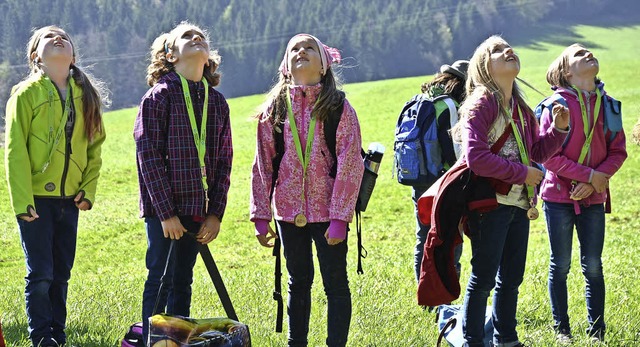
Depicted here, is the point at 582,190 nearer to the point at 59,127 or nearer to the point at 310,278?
the point at 310,278

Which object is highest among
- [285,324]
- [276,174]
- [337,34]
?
[276,174]

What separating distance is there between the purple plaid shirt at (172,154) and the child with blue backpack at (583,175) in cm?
261

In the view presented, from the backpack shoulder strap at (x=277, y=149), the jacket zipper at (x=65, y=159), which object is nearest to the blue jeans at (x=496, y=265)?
the backpack shoulder strap at (x=277, y=149)

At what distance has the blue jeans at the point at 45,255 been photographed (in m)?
5.88

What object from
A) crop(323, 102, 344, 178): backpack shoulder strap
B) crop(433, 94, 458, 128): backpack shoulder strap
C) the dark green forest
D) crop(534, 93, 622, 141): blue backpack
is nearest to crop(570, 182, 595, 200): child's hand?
crop(534, 93, 622, 141): blue backpack

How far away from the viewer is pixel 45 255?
5.90 meters

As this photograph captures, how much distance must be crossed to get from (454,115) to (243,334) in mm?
3042

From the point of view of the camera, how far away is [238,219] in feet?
64.4

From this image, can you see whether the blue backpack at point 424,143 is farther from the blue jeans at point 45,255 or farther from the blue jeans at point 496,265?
the blue jeans at point 45,255

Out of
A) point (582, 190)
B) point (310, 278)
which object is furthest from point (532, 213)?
point (310, 278)

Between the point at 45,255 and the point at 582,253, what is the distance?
4.02 m

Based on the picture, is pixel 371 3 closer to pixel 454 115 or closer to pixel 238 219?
pixel 238 219

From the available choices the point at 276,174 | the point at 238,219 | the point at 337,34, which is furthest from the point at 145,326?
the point at 337,34

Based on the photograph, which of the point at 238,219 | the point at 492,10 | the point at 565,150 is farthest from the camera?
the point at 492,10
